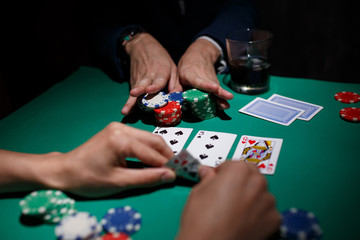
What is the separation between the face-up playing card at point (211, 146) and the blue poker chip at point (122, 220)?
39cm

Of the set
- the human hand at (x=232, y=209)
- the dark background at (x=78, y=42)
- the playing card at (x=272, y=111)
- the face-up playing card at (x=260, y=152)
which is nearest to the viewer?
the human hand at (x=232, y=209)

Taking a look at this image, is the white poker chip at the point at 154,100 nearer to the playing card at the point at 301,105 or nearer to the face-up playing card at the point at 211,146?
the face-up playing card at the point at 211,146

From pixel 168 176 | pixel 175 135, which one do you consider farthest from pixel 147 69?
pixel 168 176

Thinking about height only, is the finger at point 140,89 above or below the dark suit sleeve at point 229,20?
below

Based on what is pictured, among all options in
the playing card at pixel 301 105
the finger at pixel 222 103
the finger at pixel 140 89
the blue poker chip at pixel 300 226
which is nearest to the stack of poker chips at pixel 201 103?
the finger at pixel 222 103

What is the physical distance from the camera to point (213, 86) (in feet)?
5.06

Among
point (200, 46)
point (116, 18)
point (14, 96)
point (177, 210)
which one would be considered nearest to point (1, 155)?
point (177, 210)

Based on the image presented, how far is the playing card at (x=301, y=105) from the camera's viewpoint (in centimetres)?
152

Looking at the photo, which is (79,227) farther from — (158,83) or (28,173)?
(158,83)

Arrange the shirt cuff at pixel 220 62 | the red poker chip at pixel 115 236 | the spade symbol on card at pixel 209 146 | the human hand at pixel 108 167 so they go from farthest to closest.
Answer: the shirt cuff at pixel 220 62 → the spade symbol on card at pixel 209 146 → the human hand at pixel 108 167 → the red poker chip at pixel 115 236

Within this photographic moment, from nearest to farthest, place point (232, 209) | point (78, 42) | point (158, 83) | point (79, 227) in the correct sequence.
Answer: point (232, 209) < point (79, 227) < point (158, 83) < point (78, 42)

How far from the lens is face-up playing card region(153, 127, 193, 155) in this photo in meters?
1.41

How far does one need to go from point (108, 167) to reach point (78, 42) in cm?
323

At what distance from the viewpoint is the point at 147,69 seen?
1.91 m
